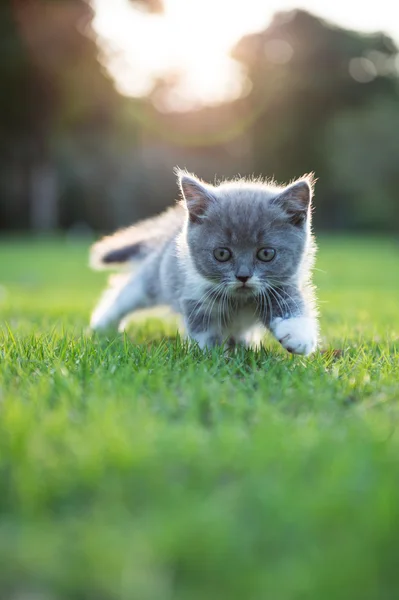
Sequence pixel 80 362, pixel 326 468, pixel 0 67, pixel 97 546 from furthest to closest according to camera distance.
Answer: pixel 0 67
pixel 80 362
pixel 326 468
pixel 97 546

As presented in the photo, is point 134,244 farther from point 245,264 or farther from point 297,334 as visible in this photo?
point 297,334

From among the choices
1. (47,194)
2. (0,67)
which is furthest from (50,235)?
(0,67)

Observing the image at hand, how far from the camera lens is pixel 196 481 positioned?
1.63 meters

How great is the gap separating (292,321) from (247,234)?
0.47m

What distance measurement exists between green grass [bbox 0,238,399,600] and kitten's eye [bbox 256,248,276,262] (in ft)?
2.24

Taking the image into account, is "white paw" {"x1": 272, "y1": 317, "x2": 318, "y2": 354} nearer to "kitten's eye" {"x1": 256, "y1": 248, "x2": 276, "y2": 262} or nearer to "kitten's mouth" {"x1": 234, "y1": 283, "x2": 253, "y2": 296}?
"kitten's mouth" {"x1": 234, "y1": 283, "x2": 253, "y2": 296}

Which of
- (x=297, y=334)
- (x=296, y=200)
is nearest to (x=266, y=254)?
(x=296, y=200)

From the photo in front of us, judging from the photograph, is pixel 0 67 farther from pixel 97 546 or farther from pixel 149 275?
pixel 97 546

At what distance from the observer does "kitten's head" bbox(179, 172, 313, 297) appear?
3.30 metres

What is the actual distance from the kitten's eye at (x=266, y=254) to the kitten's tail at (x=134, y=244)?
1.17m

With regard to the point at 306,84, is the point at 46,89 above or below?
below

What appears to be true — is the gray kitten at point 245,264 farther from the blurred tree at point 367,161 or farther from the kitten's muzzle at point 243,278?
the blurred tree at point 367,161

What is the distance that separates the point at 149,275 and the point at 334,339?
3.79 ft

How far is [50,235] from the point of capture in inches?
1025
